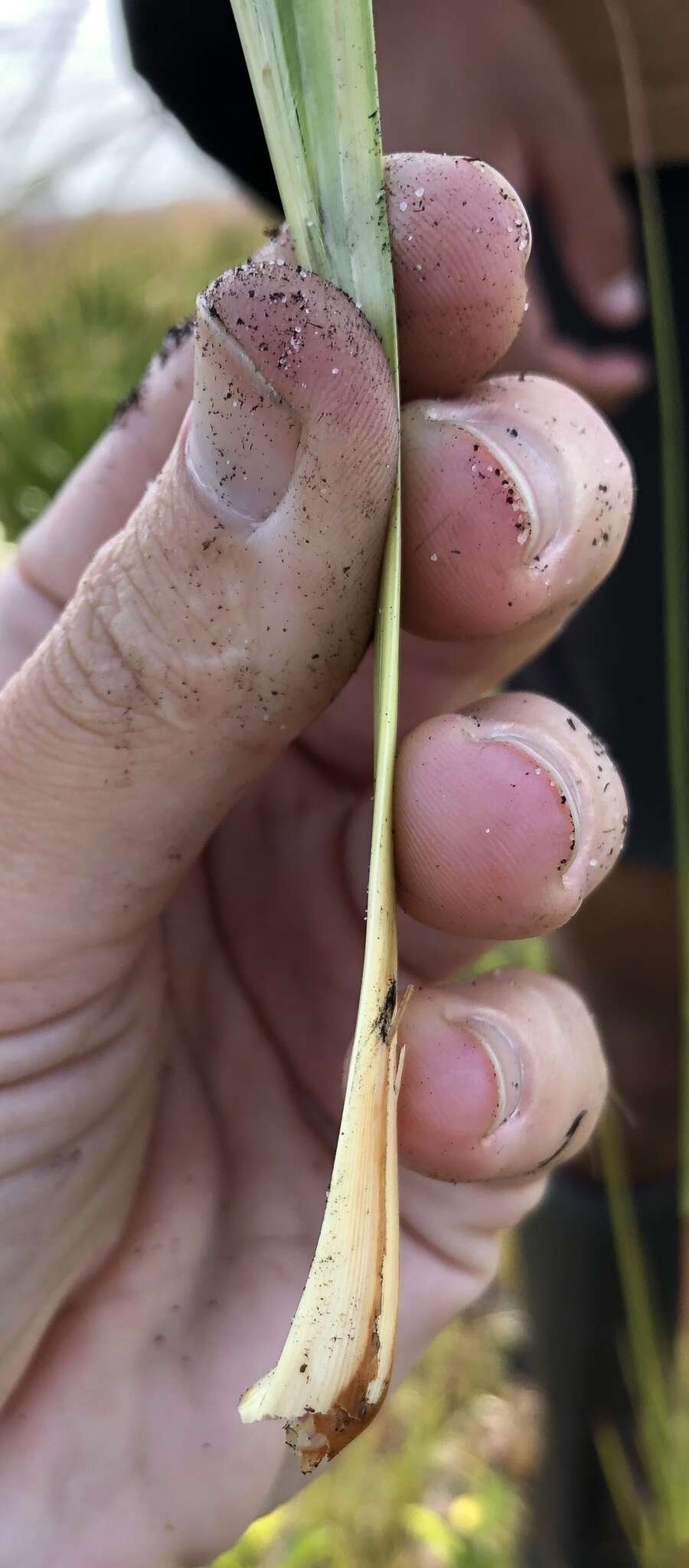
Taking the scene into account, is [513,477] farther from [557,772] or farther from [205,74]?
[205,74]

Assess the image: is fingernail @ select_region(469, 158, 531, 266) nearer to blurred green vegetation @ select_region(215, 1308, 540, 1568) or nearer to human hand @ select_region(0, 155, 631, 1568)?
human hand @ select_region(0, 155, 631, 1568)

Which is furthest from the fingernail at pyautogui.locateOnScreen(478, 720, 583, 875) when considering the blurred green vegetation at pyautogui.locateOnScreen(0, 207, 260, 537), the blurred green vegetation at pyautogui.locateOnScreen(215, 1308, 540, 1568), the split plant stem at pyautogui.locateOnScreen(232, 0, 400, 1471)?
the blurred green vegetation at pyautogui.locateOnScreen(0, 207, 260, 537)

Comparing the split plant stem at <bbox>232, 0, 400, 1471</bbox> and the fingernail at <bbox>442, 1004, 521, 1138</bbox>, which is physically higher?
the split plant stem at <bbox>232, 0, 400, 1471</bbox>

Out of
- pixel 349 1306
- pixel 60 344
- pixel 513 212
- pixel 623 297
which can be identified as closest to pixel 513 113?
pixel 623 297

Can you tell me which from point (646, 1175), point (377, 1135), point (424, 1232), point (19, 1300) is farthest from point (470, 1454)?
point (377, 1135)

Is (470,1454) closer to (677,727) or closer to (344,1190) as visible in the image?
(677,727)

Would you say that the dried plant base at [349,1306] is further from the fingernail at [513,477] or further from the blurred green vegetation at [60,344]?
the blurred green vegetation at [60,344]
